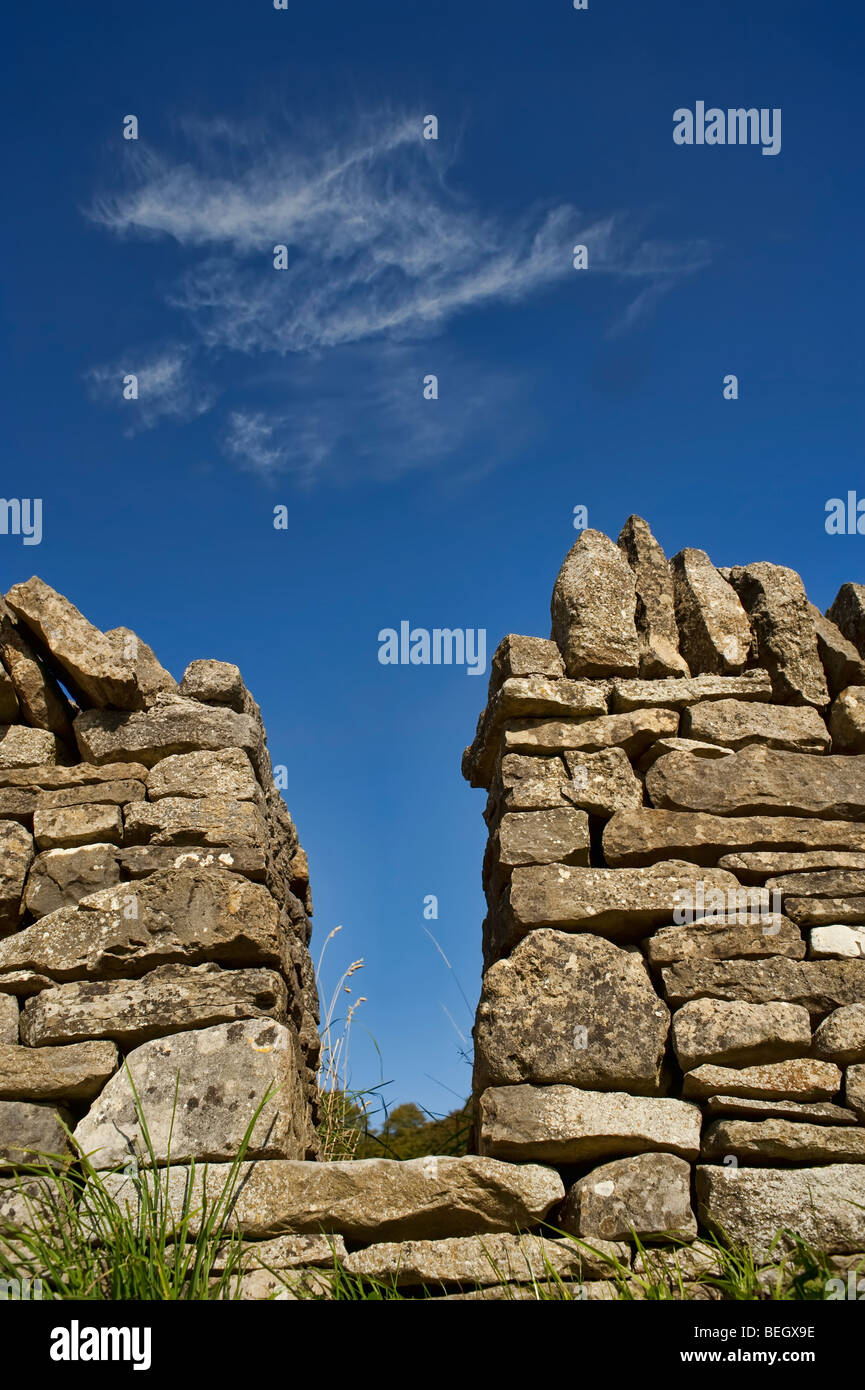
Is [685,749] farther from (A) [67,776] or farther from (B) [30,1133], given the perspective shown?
(B) [30,1133]

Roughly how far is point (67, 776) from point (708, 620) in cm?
258

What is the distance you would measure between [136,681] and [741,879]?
7.65 ft

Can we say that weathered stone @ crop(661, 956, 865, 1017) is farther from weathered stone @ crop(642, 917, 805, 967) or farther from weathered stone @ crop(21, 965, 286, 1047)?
weathered stone @ crop(21, 965, 286, 1047)

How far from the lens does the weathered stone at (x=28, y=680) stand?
4.03 m

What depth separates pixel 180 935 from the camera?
3525 mm

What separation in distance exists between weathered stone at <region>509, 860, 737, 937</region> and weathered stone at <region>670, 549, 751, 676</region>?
0.97 m

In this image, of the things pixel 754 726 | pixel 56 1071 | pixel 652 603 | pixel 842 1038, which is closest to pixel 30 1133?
pixel 56 1071

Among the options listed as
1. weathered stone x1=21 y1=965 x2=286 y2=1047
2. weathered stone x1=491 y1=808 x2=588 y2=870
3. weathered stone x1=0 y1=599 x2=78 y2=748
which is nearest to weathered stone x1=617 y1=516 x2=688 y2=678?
weathered stone x1=491 y1=808 x2=588 y2=870

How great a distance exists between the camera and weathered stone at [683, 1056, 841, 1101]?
3.21m

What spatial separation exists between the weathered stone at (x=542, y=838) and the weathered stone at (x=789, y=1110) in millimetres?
883

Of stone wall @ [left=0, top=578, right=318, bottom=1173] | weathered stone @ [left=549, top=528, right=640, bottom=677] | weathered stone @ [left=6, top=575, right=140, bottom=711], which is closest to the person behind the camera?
stone wall @ [left=0, top=578, right=318, bottom=1173]

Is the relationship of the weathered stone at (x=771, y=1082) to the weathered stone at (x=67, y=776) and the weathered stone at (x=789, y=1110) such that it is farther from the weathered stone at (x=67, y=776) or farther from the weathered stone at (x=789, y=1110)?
the weathered stone at (x=67, y=776)
